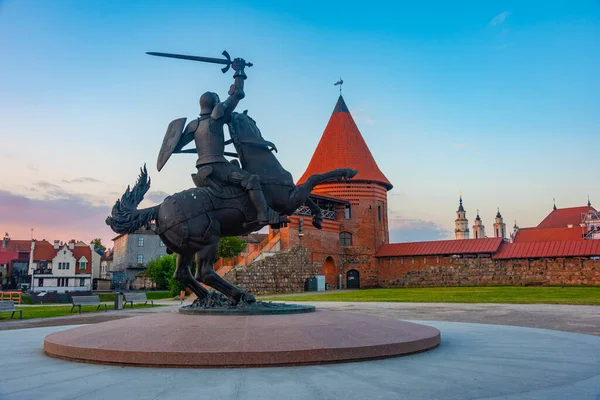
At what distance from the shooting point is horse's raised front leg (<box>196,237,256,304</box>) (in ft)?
25.4

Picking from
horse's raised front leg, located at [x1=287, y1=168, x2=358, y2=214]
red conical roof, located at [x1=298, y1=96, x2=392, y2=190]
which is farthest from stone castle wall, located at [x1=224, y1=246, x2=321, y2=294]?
horse's raised front leg, located at [x1=287, y1=168, x2=358, y2=214]

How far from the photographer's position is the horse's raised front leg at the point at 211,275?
774 cm

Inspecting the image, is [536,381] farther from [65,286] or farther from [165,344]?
[65,286]

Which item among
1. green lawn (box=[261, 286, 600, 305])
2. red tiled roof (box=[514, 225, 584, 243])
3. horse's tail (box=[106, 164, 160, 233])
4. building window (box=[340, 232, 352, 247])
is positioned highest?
red tiled roof (box=[514, 225, 584, 243])

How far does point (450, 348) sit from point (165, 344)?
368cm

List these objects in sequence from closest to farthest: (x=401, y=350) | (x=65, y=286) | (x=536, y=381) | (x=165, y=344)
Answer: (x=536, y=381) → (x=165, y=344) → (x=401, y=350) → (x=65, y=286)

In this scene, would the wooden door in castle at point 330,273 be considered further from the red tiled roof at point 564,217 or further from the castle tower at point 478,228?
the castle tower at point 478,228

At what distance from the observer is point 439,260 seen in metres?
40.7

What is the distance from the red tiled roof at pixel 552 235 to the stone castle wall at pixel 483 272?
2500 cm

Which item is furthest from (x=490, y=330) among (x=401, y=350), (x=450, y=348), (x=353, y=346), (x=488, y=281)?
(x=488, y=281)

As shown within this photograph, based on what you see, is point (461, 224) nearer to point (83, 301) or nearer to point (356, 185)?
point (356, 185)

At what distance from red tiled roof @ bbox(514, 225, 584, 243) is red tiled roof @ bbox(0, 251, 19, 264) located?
196ft

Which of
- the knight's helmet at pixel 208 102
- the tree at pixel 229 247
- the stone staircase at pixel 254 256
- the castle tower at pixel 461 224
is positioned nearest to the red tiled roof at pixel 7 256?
the tree at pixel 229 247

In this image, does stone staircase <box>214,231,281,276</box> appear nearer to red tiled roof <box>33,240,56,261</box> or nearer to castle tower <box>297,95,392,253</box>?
castle tower <box>297,95,392,253</box>
